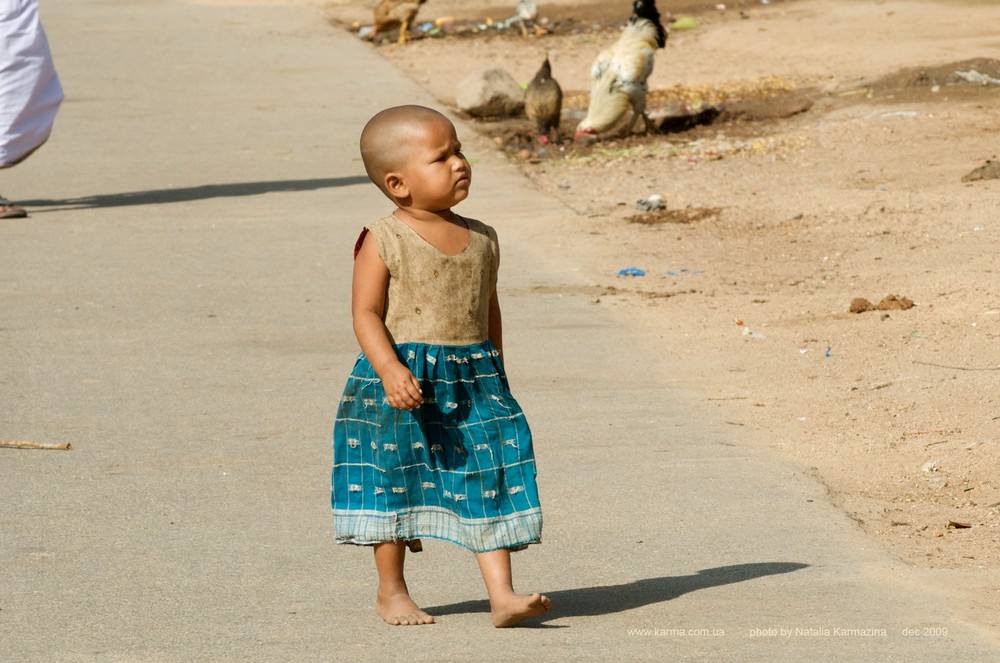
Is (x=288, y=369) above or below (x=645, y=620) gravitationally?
below

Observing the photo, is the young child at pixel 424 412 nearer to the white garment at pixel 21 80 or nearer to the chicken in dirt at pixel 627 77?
the white garment at pixel 21 80

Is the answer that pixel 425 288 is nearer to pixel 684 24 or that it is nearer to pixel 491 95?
pixel 491 95

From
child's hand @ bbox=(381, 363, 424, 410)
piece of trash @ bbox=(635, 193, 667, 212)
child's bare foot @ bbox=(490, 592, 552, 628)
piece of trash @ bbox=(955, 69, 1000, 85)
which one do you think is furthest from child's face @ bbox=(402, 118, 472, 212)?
piece of trash @ bbox=(955, 69, 1000, 85)

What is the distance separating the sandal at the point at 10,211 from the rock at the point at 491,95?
562 centimetres

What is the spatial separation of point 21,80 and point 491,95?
5.70 meters

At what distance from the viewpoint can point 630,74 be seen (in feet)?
46.4

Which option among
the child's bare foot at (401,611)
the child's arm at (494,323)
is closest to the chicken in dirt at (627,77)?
the child's arm at (494,323)

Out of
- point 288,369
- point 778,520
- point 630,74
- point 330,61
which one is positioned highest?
point 778,520

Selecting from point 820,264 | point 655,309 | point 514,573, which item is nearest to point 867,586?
point 514,573

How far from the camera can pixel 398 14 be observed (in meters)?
21.9

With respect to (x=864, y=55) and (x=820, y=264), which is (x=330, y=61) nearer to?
(x=864, y=55)

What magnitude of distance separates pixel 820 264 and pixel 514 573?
5213mm

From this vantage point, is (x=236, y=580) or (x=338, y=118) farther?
(x=338, y=118)

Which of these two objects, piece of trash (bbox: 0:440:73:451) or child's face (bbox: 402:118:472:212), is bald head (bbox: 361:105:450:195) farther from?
piece of trash (bbox: 0:440:73:451)
